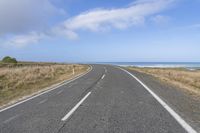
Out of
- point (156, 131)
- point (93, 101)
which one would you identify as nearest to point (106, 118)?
point (156, 131)

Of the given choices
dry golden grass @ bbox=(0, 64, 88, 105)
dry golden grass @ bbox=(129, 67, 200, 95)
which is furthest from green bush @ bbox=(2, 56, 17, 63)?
dry golden grass @ bbox=(129, 67, 200, 95)

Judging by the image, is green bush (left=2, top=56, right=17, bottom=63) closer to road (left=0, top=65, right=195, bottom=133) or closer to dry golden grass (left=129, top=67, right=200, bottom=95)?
dry golden grass (left=129, top=67, right=200, bottom=95)

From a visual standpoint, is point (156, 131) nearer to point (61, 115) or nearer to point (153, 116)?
point (153, 116)

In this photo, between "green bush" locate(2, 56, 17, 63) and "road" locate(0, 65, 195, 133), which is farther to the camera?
"green bush" locate(2, 56, 17, 63)

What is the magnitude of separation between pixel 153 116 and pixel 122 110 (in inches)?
47.9

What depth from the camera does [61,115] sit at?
777cm

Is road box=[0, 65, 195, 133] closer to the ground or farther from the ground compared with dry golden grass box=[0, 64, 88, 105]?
farther from the ground

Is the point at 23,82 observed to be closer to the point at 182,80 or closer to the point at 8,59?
the point at 182,80

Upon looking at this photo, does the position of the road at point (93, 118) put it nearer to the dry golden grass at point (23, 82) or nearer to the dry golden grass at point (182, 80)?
the dry golden grass at point (23, 82)

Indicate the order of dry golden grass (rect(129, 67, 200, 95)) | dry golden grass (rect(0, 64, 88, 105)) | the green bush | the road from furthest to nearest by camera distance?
the green bush
dry golden grass (rect(129, 67, 200, 95))
dry golden grass (rect(0, 64, 88, 105))
the road

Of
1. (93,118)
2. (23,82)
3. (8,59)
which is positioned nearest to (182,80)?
(23,82)

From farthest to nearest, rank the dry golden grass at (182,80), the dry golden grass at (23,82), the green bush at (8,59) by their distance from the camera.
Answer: the green bush at (8,59) < the dry golden grass at (182,80) < the dry golden grass at (23,82)

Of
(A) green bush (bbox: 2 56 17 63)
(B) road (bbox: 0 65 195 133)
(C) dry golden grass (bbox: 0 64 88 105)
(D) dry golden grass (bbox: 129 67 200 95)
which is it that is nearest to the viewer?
(B) road (bbox: 0 65 195 133)

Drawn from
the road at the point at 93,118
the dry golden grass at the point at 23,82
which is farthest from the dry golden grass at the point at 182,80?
the dry golden grass at the point at 23,82
